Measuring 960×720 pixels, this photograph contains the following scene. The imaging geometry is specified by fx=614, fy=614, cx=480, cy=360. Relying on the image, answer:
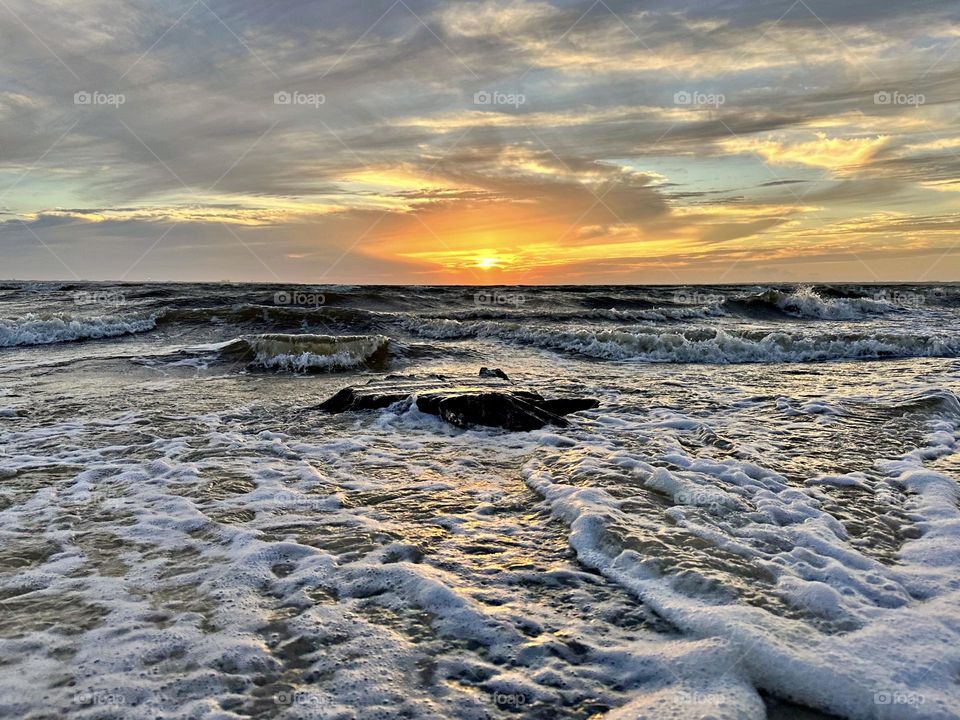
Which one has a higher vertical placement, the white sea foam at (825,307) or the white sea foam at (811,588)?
the white sea foam at (825,307)

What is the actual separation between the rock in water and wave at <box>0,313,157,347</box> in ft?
41.7

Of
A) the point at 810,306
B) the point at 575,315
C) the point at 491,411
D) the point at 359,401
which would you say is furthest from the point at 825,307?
the point at 359,401

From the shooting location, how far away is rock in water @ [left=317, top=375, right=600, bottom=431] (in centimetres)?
720

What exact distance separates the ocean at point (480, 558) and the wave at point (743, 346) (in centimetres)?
507

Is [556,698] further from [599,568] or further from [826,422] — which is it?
[826,422]

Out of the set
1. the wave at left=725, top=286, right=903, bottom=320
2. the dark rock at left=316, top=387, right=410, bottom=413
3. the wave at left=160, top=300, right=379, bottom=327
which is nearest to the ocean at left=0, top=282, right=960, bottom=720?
the dark rock at left=316, top=387, right=410, bottom=413

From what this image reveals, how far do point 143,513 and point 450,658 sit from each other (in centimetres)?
286

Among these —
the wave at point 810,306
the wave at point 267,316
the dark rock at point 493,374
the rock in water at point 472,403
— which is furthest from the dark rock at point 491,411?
the wave at point 810,306

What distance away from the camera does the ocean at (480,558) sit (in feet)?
8.48

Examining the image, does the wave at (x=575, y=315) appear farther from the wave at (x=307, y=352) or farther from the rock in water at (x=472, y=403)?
the rock in water at (x=472, y=403)

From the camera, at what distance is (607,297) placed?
31.3m

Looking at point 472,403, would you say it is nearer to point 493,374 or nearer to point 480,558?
point 493,374

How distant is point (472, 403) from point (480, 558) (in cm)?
365

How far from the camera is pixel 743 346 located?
48.4 feet
